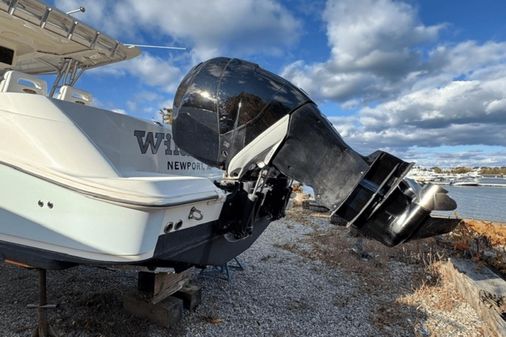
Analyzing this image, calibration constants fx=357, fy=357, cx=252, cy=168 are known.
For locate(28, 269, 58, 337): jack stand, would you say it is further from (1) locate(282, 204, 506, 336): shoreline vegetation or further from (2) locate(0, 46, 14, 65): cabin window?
(1) locate(282, 204, 506, 336): shoreline vegetation

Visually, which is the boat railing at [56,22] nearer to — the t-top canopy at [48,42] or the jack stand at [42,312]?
the t-top canopy at [48,42]

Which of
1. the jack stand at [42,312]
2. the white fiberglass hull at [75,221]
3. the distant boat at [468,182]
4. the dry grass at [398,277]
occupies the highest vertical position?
the distant boat at [468,182]

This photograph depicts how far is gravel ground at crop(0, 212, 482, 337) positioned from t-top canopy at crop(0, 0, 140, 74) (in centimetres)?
226

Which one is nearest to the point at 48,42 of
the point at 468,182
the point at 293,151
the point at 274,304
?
the point at 293,151

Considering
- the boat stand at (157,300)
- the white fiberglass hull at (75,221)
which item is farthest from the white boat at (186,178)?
the boat stand at (157,300)

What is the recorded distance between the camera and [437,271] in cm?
445

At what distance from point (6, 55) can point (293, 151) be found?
3209 mm

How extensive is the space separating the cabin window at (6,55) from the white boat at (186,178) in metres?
1.29

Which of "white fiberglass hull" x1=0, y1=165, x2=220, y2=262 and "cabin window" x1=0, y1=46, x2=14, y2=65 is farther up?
"cabin window" x1=0, y1=46, x2=14, y2=65

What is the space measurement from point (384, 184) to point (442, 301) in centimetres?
241

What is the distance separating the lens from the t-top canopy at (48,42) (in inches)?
111

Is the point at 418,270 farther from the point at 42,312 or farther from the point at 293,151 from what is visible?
the point at 42,312

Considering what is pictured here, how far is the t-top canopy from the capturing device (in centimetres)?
282

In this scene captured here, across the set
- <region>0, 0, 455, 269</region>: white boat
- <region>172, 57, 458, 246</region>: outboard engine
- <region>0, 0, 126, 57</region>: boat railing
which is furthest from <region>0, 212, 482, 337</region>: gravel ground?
<region>0, 0, 126, 57</region>: boat railing
